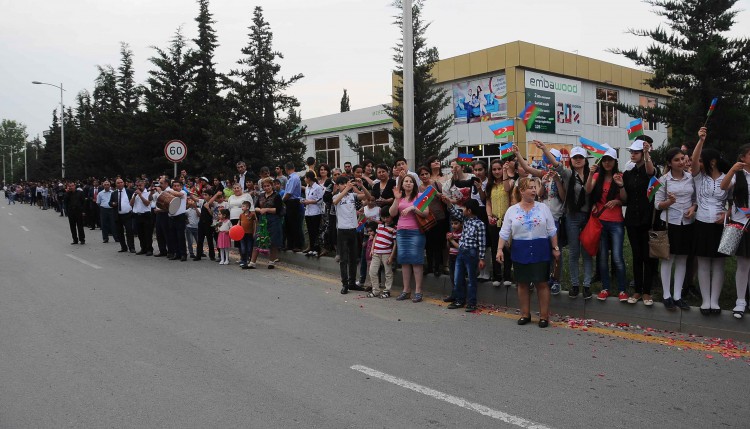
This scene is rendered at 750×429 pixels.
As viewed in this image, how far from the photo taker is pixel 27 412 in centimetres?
456

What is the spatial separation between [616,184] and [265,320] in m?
4.96

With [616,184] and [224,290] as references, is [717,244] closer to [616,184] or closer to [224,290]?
[616,184]

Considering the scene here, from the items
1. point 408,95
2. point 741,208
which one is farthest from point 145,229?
point 741,208

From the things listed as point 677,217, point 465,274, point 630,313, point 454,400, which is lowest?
point 454,400

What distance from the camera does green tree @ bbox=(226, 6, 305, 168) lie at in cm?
2078

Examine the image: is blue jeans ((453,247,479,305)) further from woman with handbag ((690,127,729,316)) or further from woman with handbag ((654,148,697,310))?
woman with handbag ((690,127,729,316))

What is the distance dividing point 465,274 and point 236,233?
592 cm

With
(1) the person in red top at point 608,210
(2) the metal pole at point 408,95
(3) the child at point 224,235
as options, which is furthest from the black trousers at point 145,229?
(1) the person in red top at point 608,210

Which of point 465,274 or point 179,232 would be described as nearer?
point 465,274

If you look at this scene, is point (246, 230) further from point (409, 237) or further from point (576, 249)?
point (576, 249)

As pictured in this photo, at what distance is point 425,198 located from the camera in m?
8.58

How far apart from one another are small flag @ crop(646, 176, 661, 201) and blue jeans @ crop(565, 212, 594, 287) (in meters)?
0.84

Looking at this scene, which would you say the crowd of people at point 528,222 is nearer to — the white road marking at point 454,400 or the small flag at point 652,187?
the small flag at point 652,187

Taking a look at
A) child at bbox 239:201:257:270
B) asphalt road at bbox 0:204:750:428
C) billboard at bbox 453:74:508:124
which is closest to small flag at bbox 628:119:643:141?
asphalt road at bbox 0:204:750:428
